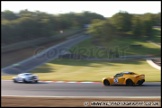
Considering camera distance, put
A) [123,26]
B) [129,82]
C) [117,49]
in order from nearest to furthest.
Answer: [129,82] → [117,49] → [123,26]

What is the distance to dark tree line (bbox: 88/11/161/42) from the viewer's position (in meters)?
68.8

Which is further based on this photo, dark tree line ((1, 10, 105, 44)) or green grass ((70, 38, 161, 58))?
green grass ((70, 38, 161, 58))

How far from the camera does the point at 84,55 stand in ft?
191

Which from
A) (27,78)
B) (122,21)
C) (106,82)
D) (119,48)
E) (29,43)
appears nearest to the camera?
(106,82)

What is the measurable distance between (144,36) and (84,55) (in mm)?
23025

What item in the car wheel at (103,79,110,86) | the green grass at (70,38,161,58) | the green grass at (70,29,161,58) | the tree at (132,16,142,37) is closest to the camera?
the car wheel at (103,79,110,86)

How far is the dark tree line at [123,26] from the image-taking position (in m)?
68.8

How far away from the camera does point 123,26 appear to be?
76125 mm

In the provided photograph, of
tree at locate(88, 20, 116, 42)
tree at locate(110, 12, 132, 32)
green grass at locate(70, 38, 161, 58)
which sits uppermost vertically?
tree at locate(110, 12, 132, 32)

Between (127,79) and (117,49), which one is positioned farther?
(117,49)

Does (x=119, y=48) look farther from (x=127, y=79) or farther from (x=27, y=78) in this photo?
(x=127, y=79)

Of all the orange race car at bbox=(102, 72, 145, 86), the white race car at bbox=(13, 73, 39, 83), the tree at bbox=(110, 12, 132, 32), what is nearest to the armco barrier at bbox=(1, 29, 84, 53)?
the tree at bbox=(110, 12, 132, 32)

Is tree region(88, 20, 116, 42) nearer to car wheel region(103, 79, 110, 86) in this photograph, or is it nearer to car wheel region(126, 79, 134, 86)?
car wheel region(103, 79, 110, 86)

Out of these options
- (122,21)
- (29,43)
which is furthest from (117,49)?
(29,43)
